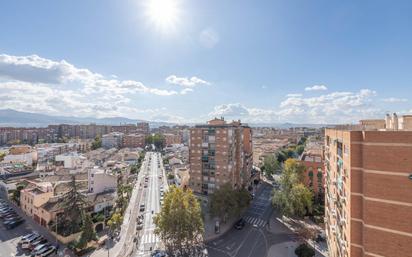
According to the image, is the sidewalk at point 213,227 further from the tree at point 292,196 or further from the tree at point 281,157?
the tree at point 281,157

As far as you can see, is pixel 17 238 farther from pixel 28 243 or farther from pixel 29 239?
pixel 28 243

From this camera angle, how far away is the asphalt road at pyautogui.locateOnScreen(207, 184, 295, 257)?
3001 cm

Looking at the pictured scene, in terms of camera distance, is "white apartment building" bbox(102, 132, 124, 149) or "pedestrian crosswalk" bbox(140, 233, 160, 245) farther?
"white apartment building" bbox(102, 132, 124, 149)

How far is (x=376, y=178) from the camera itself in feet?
44.1

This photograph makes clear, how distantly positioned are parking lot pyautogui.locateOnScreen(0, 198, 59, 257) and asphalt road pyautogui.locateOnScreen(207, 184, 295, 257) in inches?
904

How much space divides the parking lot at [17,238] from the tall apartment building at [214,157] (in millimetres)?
25836

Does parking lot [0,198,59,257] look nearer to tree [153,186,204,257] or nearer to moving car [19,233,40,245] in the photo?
moving car [19,233,40,245]

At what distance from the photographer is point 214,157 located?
147 ft

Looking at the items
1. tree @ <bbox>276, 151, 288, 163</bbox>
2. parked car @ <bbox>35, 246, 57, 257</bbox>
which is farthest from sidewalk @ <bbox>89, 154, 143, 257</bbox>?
tree @ <bbox>276, 151, 288, 163</bbox>

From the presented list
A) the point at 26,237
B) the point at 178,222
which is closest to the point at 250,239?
the point at 178,222

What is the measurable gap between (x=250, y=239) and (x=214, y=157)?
1641 cm

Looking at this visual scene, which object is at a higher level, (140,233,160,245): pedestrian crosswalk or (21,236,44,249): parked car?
(21,236,44,249): parked car

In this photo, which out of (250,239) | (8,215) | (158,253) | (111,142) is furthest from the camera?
(111,142)

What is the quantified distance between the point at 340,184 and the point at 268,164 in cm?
4719
